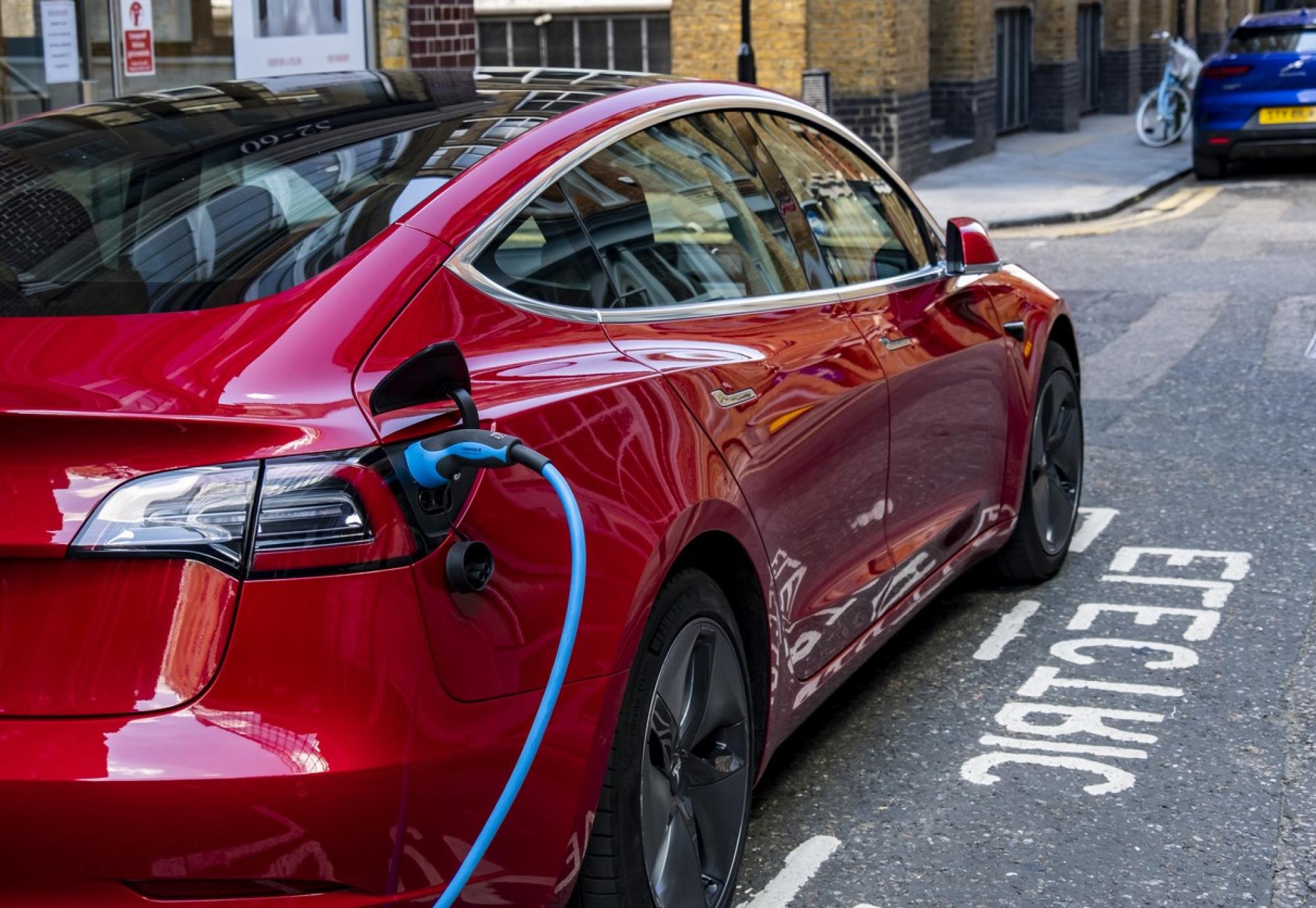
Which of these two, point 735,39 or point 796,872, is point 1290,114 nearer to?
point 735,39

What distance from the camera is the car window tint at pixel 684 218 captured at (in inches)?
135

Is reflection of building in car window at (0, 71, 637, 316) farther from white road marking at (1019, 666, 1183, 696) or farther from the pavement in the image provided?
the pavement

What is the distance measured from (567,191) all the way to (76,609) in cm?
127

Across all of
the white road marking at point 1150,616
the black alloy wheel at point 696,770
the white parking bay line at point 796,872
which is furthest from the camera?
the white road marking at point 1150,616

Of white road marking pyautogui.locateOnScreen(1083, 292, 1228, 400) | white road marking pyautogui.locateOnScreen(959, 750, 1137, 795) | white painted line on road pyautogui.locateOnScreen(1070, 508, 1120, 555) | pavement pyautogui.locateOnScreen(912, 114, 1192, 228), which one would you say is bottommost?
white painted line on road pyautogui.locateOnScreen(1070, 508, 1120, 555)

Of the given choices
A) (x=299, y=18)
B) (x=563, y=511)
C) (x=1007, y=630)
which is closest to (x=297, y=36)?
(x=299, y=18)

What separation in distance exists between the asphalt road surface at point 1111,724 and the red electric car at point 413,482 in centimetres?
31

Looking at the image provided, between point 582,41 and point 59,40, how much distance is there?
1284 centimetres

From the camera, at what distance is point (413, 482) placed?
8.31ft

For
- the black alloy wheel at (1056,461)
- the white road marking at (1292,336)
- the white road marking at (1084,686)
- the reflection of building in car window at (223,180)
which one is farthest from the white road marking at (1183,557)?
the white road marking at (1292,336)

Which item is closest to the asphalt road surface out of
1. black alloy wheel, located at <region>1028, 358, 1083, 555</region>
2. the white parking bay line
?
the white parking bay line

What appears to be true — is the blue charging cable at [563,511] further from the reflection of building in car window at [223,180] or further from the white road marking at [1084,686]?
the white road marking at [1084,686]

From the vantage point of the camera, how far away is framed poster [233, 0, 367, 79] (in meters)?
10.3

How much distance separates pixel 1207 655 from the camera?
16.8 ft
